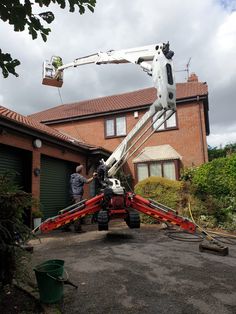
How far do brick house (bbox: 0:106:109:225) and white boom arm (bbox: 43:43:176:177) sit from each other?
288 centimetres

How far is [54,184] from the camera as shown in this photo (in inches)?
474

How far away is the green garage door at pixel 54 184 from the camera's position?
11234 mm

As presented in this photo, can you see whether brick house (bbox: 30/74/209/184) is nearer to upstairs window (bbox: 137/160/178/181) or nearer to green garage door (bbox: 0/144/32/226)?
upstairs window (bbox: 137/160/178/181)

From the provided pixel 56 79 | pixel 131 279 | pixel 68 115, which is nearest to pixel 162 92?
pixel 131 279

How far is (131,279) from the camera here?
4.70 metres

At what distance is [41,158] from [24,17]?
9.09 meters

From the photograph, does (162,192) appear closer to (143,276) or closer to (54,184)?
(54,184)

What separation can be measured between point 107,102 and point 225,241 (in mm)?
15090

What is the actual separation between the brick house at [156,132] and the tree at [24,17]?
14599mm

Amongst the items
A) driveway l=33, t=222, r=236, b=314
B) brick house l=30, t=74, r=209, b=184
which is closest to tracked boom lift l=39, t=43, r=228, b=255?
driveway l=33, t=222, r=236, b=314

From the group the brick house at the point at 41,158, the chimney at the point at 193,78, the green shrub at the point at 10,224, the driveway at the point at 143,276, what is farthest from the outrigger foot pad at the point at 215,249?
the chimney at the point at 193,78

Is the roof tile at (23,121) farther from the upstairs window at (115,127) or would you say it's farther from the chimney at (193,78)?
the chimney at (193,78)

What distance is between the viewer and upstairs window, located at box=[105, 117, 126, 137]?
18.5 m

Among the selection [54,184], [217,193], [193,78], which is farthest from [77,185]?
[193,78]
